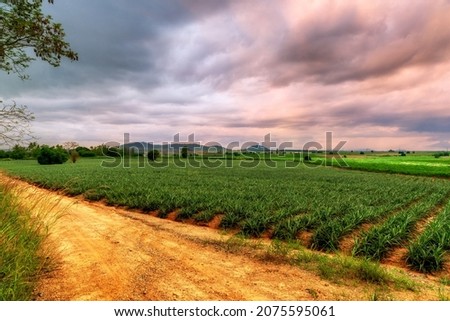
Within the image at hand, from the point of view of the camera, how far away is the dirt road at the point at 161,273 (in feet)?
17.9

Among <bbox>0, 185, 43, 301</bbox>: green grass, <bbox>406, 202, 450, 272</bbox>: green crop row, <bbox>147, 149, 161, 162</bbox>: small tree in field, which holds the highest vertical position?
<bbox>147, 149, 161, 162</bbox>: small tree in field

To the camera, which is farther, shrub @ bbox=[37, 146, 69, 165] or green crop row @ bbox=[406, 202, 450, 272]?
Answer: shrub @ bbox=[37, 146, 69, 165]

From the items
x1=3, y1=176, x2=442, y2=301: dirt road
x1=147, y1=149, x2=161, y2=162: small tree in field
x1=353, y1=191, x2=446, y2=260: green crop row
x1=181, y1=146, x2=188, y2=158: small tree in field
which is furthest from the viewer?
x1=181, y1=146, x2=188, y2=158: small tree in field

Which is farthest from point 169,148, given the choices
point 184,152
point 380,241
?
point 380,241

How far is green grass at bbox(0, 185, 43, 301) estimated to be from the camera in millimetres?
4785

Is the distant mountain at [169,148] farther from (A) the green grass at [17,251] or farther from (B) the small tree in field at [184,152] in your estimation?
(A) the green grass at [17,251]

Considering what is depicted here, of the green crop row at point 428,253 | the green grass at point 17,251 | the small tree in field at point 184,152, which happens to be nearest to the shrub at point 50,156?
the small tree in field at point 184,152

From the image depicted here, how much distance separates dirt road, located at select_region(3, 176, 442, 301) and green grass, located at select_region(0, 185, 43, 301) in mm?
341

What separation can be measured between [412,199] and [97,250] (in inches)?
811

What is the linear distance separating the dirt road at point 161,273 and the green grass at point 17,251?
13.4 inches

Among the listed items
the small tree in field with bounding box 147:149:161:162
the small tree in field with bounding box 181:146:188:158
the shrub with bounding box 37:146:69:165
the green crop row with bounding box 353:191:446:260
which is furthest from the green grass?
the small tree in field with bounding box 181:146:188:158

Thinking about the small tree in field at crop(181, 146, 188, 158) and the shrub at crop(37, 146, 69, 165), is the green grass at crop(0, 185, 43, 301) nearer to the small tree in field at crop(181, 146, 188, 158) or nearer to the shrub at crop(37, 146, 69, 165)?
the shrub at crop(37, 146, 69, 165)

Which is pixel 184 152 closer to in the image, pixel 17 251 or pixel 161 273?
pixel 161 273
